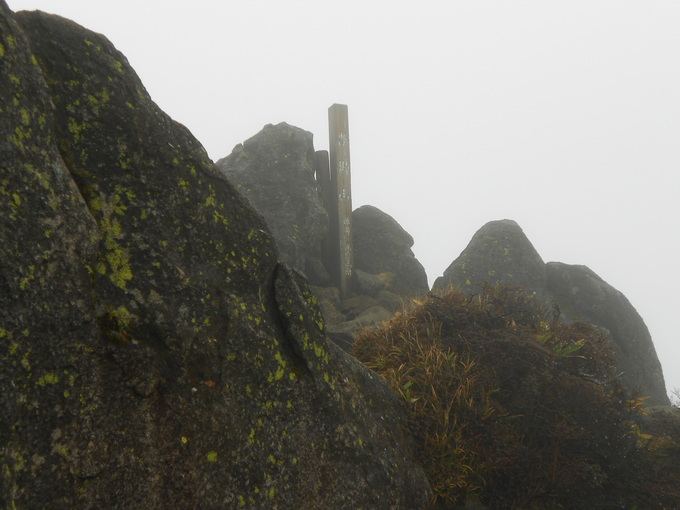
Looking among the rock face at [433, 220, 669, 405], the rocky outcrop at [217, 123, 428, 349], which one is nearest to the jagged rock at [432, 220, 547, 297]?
the rock face at [433, 220, 669, 405]

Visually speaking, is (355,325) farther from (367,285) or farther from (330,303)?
(367,285)

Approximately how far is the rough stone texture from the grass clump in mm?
6598

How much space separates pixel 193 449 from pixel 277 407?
0.80m

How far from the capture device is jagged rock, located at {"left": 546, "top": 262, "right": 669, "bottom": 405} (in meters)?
12.6

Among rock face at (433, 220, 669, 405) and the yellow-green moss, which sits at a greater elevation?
rock face at (433, 220, 669, 405)

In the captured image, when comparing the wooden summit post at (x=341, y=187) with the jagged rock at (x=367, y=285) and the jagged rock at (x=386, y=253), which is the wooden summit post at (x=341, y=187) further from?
the jagged rock at (x=386, y=253)

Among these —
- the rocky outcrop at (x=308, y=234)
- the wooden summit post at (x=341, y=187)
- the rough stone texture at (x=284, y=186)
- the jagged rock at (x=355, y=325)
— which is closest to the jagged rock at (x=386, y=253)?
the rocky outcrop at (x=308, y=234)

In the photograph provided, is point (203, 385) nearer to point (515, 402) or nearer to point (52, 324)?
point (52, 324)

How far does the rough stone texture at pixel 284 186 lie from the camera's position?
14.4 metres

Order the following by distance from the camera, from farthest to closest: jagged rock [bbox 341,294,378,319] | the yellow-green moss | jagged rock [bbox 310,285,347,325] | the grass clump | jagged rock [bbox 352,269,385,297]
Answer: jagged rock [bbox 352,269,385,297] < jagged rock [bbox 341,294,378,319] < jagged rock [bbox 310,285,347,325] < the grass clump < the yellow-green moss

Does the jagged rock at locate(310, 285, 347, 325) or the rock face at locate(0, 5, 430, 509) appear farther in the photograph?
the jagged rock at locate(310, 285, 347, 325)

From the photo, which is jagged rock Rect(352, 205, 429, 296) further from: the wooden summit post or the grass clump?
the grass clump

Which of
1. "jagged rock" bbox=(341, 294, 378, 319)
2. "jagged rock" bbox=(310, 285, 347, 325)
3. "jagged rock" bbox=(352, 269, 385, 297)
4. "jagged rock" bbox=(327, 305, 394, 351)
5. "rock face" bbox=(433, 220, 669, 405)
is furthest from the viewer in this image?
"jagged rock" bbox=(352, 269, 385, 297)

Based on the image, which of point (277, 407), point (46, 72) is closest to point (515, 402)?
point (277, 407)
